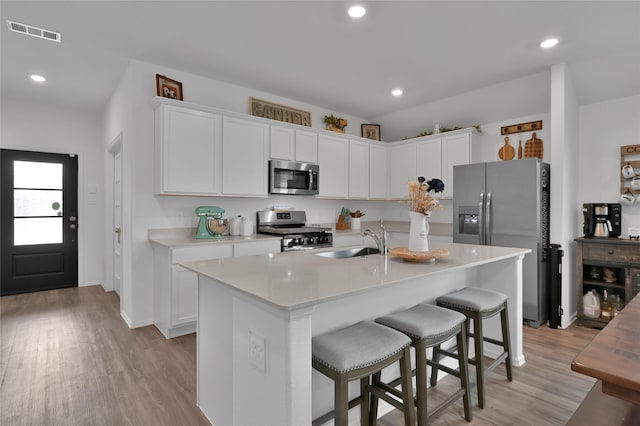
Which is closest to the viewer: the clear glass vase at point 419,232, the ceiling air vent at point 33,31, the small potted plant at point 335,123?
the clear glass vase at point 419,232

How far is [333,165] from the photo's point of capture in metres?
4.89

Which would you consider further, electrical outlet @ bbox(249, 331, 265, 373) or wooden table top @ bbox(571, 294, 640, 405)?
electrical outlet @ bbox(249, 331, 265, 373)

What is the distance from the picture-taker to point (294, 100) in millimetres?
4746

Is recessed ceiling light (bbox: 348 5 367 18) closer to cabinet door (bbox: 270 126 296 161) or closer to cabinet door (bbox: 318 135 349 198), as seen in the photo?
cabinet door (bbox: 270 126 296 161)

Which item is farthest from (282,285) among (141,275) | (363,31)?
(141,275)

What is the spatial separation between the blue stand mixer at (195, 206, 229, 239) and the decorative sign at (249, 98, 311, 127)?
1.42 meters

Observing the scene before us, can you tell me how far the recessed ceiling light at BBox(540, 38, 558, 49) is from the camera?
9.81 ft

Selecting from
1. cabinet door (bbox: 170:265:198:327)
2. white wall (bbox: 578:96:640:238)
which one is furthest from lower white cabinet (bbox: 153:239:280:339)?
white wall (bbox: 578:96:640:238)

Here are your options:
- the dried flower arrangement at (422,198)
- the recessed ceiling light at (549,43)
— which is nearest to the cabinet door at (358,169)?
the recessed ceiling light at (549,43)

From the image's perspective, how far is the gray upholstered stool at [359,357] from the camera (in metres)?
1.33

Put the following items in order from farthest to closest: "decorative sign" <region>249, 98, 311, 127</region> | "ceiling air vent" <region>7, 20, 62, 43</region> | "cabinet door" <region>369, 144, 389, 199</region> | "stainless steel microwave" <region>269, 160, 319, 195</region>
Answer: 1. "cabinet door" <region>369, 144, 389, 199</region>
2. "decorative sign" <region>249, 98, 311, 127</region>
3. "stainless steel microwave" <region>269, 160, 319, 195</region>
4. "ceiling air vent" <region>7, 20, 62, 43</region>

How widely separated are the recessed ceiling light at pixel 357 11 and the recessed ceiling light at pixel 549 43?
174 cm

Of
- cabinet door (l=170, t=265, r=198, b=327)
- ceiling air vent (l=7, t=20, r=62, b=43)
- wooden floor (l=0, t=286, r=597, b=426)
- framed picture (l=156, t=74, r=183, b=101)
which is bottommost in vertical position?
wooden floor (l=0, t=286, r=597, b=426)

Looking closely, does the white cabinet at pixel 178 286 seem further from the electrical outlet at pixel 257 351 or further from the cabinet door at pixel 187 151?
the electrical outlet at pixel 257 351
